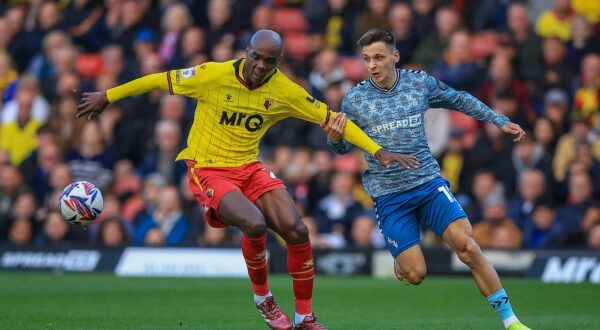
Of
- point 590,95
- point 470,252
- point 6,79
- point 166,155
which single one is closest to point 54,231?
point 166,155

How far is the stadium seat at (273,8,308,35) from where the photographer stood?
21.6m

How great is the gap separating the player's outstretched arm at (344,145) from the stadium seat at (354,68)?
927 cm

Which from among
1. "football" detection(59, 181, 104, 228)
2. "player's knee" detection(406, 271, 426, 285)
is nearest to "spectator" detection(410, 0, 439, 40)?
"football" detection(59, 181, 104, 228)

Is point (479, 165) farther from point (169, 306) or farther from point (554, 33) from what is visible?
point (169, 306)

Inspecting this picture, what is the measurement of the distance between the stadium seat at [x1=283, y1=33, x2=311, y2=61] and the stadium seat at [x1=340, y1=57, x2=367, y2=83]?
0.79 m

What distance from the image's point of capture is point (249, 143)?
11.3 meters

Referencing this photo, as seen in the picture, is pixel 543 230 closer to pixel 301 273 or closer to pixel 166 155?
pixel 166 155

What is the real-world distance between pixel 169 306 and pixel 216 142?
10.2ft

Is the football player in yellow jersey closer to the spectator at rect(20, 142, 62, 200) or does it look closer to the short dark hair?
the short dark hair

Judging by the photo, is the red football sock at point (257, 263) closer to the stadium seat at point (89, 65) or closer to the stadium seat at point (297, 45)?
the stadium seat at point (297, 45)

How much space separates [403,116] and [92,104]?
2793mm

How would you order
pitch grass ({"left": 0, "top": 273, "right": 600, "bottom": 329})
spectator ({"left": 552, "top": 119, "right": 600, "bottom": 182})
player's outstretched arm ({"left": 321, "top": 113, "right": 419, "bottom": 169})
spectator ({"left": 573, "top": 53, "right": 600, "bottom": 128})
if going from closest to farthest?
player's outstretched arm ({"left": 321, "top": 113, "right": 419, "bottom": 169}) → pitch grass ({"left": 0, "top": 273, "right": 600, "bottom": 329}) → spectator ({"left": 552, "top": 119, "right": 600, "bottom": 182}) → spectator ({"left": 573, "top": 53, "right": 600, "bottom": 128})

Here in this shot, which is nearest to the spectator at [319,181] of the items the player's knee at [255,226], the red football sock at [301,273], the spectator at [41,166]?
the spectator at [41,166]

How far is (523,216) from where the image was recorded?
18016 mm
